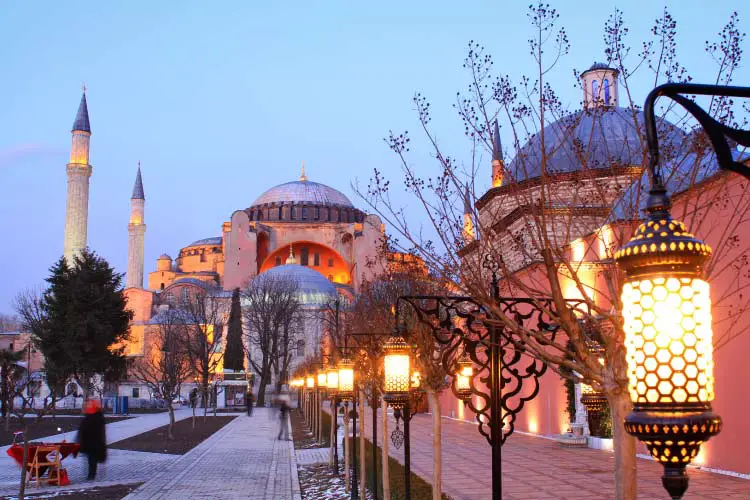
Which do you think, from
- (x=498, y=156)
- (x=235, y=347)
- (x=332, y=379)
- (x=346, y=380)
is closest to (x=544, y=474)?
(x=346, y=380)

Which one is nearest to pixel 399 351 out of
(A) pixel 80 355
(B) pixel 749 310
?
(B) pixel 749 310

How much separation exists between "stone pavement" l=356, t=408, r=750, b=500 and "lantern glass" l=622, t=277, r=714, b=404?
10019 mm

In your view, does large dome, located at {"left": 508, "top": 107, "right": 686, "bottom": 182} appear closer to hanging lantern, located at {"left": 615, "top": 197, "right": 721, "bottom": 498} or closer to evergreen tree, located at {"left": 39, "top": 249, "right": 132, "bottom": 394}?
hanging lantern, located at {"left": 615, "top": 197, "right": 721, "bottom": 498}

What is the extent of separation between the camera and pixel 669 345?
200cm

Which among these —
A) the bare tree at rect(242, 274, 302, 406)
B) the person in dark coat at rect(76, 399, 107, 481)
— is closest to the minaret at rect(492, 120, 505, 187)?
the person in dark coat at rect(76, 399, 107, 481)

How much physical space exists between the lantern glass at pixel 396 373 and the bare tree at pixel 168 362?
16561 mm

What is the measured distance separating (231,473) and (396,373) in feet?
29.2

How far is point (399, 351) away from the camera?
8312 millimetres

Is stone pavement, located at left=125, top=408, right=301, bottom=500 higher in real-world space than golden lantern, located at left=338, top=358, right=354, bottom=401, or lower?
lower

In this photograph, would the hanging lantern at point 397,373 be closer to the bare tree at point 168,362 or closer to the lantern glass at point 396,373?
the lantern glass at point 396,373

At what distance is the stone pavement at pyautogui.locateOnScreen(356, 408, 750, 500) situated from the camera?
11.7m

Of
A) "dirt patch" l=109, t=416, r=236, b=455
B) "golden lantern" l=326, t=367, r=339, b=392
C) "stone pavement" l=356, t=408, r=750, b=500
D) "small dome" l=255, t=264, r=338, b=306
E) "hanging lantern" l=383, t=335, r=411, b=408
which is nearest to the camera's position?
"hanging lantern" l=383, t=335, r=411, b=408

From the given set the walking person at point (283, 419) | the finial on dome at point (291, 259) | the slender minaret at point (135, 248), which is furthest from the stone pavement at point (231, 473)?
the slender minaret at point (135, 248)

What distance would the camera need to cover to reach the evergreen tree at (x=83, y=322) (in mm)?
40094
